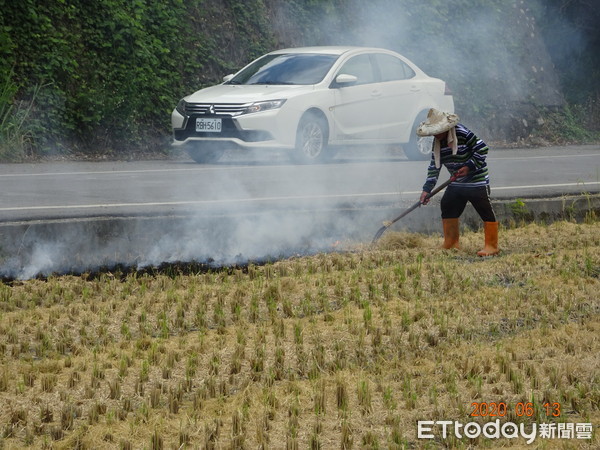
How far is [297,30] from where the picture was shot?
2083 cm

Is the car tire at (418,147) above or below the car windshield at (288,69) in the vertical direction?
below

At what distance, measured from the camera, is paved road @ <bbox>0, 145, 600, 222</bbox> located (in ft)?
33.4

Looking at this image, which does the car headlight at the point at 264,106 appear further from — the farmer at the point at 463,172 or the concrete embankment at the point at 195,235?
the farmer at the point at 463,172

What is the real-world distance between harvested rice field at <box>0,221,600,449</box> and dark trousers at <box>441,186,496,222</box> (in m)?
0.64

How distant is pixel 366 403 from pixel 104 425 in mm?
1157

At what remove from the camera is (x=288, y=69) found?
1554cm

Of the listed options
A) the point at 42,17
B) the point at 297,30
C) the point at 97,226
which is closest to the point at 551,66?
the point at 297,30

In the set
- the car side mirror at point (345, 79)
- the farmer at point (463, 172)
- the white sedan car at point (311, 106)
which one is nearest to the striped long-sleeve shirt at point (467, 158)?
the farmer at point (463, 172)

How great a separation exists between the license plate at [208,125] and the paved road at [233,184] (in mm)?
488

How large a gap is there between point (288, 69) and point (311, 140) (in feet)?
3.97

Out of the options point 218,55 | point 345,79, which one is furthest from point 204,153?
point 218,55

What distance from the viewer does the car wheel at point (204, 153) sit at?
49.3ft

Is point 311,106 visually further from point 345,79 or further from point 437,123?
point 437,123

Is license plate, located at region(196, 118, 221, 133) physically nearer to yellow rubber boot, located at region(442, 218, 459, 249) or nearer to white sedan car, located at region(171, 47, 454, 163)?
white sedan car, located at region(171, 47, 454, 163)
